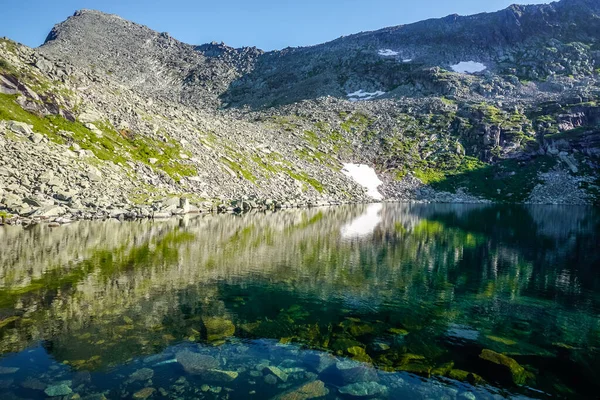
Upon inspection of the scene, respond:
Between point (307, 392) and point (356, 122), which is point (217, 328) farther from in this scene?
point (356, 122)

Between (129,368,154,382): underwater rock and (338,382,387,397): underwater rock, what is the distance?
7.40 m

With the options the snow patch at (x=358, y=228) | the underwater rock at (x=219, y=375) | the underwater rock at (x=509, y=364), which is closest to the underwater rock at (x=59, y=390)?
the underwater rock at (x=219, y=375)

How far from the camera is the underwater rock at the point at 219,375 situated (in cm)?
1551

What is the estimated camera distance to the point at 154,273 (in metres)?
30.4

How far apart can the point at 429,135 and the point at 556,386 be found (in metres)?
172

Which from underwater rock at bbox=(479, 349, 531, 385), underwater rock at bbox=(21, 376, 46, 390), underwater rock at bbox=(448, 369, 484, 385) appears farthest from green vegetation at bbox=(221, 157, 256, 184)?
underwater rock at bbox=(448, 369, 484, 385)

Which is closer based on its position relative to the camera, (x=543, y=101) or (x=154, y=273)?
(x=154, y=273)

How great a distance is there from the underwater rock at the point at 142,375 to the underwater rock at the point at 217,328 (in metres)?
3.76

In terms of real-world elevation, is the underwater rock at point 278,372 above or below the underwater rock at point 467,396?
below

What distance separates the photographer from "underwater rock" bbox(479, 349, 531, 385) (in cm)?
1644

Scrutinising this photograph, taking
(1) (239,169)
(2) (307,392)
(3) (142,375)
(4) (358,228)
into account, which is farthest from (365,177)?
(3) (142,375)

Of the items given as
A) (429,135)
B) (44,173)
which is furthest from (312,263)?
(429,135)

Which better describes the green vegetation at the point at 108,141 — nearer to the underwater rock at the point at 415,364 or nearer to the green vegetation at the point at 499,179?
Answer: the underwater rock at the point at 415,364

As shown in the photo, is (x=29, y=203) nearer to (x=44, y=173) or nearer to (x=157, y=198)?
(x=44, y=173)
